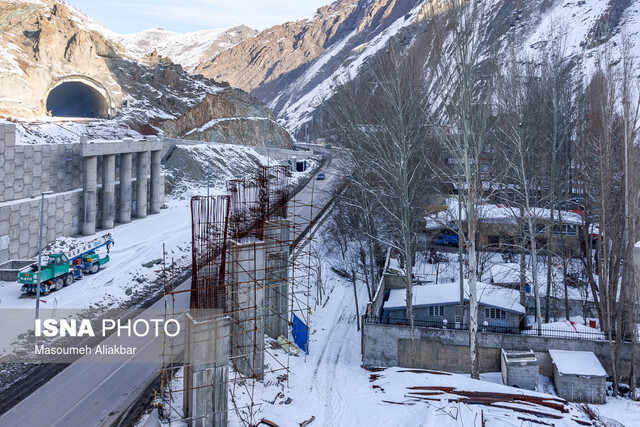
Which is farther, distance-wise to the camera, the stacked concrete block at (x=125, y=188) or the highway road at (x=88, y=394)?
the stacked concrete block at (x=125, y=188)

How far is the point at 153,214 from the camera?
48312 millimetres

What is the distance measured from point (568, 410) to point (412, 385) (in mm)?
5279

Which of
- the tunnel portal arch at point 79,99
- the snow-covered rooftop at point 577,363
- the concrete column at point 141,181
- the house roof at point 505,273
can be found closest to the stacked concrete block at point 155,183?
the concrete column at point 141,181

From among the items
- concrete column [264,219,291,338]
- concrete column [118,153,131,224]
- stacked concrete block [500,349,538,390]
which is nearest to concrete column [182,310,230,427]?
concrete column [264,219,291,338]

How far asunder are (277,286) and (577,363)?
13103 mm

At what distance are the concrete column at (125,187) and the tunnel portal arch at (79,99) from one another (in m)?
22.7

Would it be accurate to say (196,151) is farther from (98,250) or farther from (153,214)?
(98,250)

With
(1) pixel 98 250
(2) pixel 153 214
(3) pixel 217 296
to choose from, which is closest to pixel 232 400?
(3) pixel 217 296

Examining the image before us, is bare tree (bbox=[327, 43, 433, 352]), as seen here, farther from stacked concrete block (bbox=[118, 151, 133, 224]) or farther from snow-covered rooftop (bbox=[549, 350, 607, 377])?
stacked concrete block (bbox=[118, 151, 133, 224])

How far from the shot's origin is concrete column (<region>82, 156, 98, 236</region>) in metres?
38.2

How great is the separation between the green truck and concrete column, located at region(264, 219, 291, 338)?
474 inches

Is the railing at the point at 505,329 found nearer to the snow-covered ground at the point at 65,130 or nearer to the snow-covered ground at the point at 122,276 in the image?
the snow-covered ground at the point at 122,276

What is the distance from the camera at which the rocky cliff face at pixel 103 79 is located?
2120 inches

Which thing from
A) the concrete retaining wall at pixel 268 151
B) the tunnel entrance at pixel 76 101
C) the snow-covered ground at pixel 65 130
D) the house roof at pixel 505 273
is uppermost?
the tunnel entrance at pixel 76 101
